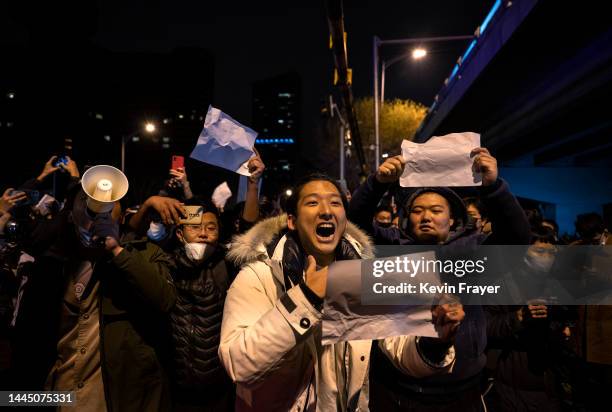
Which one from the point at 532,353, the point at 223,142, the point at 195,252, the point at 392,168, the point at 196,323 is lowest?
the point at 532,353

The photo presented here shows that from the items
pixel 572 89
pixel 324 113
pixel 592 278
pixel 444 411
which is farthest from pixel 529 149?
pixel 444 411

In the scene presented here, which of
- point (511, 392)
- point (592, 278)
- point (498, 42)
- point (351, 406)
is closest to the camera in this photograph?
point (351, 406)

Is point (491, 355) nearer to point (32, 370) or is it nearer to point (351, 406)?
point (351, 406)

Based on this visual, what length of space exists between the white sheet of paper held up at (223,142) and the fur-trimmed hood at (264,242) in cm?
115

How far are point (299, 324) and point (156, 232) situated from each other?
8.10 feet

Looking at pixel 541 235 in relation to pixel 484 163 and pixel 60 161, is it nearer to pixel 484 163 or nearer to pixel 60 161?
pixel 484 163

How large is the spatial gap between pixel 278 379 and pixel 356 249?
842 mm

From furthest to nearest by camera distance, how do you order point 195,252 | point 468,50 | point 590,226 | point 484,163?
point 468,50 → point 590,226 → point 195,252 → point 484,163

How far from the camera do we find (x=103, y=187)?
287cm

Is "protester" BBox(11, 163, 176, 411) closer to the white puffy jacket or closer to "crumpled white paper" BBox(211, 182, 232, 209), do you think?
the white puffy jacket

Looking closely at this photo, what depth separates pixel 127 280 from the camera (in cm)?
276

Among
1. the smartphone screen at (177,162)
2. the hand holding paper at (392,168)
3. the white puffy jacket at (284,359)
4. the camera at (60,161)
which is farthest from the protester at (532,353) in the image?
the camera at (60,161)

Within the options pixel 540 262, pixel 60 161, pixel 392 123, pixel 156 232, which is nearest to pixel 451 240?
pixel 540 262

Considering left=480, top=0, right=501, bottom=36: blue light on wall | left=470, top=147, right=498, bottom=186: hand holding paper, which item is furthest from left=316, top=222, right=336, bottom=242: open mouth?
left=480, top=0, right=501, bottom=36: blue light on wall
